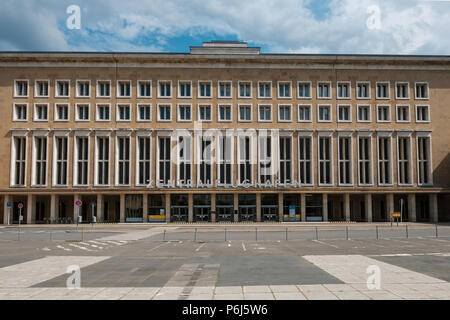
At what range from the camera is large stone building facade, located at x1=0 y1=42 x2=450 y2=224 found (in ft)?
165

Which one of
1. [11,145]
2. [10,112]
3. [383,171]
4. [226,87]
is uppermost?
[226,87]

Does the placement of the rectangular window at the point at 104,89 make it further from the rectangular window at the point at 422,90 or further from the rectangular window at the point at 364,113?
the rectangular window at the point at 422,90

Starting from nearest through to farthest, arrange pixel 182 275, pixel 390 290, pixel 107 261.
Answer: pixel 390 290 → pixel 182 275 → pixel 107 261

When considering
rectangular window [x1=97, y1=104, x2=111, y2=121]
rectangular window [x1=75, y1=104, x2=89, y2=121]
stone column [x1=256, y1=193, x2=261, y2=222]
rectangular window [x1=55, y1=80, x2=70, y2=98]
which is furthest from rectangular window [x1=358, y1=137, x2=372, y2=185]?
rectangular window [x1=55, y1=80, x2=70, y2=98]

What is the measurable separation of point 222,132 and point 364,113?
67.2 ft

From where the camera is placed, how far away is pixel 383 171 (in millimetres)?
51156

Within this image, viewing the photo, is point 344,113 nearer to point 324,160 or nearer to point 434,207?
point 324,160

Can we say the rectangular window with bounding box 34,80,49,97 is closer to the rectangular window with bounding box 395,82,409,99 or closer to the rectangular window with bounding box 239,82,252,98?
the rectangular window with bounding box 239,82,252,98

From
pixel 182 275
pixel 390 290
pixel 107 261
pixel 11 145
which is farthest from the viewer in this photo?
pixel 11 145

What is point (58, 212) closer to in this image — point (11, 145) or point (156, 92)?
point (11, 145)

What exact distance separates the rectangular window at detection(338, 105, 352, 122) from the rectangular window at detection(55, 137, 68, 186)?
38.5 meters

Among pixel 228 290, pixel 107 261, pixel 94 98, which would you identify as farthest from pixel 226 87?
pixel 228 290

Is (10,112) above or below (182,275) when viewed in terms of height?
above

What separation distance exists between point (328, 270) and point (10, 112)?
167 feet
